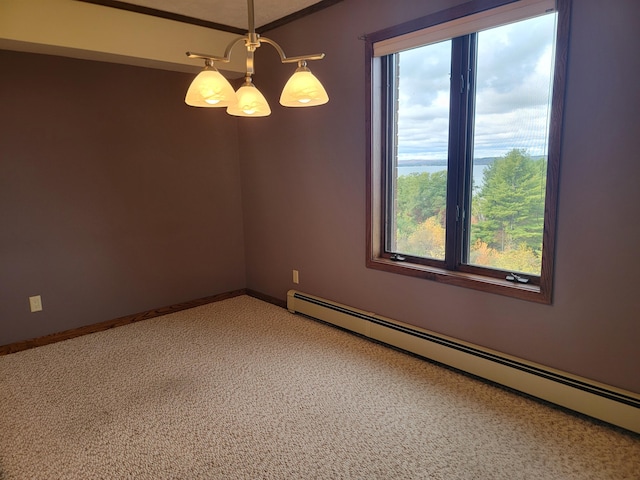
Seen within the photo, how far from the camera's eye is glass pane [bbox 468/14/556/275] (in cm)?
219

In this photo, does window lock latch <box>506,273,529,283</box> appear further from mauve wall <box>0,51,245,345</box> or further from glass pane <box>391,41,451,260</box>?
mauve wall <box>0,51,245,345</box>

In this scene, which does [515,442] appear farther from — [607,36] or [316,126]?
[316,126]

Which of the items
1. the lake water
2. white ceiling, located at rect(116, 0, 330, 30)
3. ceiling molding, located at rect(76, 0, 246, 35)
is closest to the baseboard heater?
the lake water

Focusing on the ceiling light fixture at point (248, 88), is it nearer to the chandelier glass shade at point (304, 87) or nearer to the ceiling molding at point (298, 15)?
the chandelier glass shade at point (304, 87)

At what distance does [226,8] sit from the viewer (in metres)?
3.04

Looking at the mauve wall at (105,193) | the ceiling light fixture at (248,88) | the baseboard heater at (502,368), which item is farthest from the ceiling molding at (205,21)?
the baseboard heater at (502,368)

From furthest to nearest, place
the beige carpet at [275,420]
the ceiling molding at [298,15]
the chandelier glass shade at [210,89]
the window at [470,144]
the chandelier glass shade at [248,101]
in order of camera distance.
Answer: the ceiling molding at [298,15] < the window at [470,144] < the beige carpet at [275,420] < the chandelier glass shade at [248,101] < the chandelier glass shade at [210,89]

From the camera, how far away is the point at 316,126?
10.8 ft

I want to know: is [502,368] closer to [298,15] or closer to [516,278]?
[516,278]

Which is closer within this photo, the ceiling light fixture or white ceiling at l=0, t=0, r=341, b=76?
the ceiling light fixture

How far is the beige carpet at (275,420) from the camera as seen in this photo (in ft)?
6.01

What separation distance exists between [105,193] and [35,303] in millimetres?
984

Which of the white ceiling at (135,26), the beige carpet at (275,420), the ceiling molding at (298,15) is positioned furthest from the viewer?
the ceiling molding at (298,15)

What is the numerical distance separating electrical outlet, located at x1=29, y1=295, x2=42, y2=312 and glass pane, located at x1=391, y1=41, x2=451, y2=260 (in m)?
2.77
